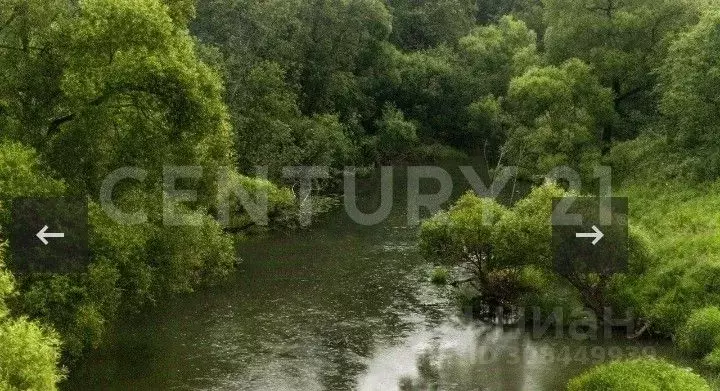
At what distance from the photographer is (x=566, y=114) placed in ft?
147

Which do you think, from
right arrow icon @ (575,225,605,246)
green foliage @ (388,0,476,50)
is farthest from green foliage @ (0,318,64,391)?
green foliage @ (388,0,476,50)

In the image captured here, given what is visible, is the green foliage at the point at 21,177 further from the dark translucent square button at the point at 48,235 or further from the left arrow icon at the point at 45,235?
the left arrow icon at the point at 45,235

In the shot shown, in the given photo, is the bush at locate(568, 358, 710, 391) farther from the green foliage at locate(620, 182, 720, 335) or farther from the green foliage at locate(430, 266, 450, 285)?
the green foliage at locate(430, 266, 450, 285)

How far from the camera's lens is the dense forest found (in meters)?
22.5

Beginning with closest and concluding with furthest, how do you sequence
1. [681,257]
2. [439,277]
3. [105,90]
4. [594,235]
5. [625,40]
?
[105,90]
[594,235]
[681,257]
[439,277]
[625,40]

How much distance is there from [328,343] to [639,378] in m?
10.6

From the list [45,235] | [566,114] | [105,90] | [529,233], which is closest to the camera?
[45,235]

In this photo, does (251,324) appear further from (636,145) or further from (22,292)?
(636,145)

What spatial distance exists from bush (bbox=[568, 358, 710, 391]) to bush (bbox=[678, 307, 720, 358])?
8.33 feet

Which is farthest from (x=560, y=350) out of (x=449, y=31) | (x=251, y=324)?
(x=449, y=31)

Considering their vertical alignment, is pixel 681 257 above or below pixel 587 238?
below

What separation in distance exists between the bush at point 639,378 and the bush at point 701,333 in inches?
100

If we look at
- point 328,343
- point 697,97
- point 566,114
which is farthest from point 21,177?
point 566,114

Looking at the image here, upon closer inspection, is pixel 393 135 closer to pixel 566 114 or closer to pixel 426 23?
pixel 426 23
